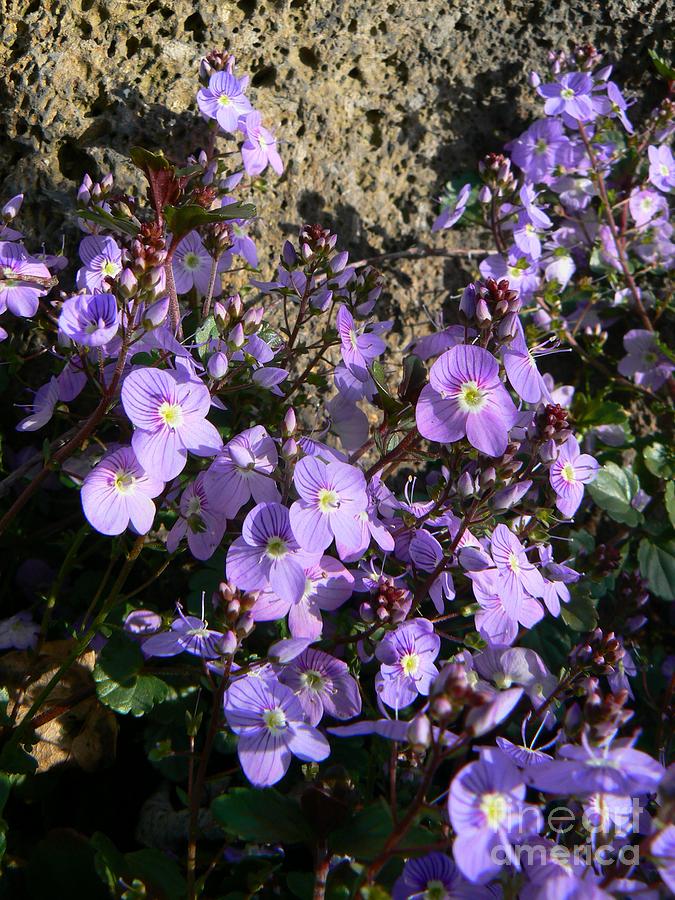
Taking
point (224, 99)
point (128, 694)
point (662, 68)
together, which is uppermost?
point (662, 68)

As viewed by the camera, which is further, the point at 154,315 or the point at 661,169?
the point at 661,169

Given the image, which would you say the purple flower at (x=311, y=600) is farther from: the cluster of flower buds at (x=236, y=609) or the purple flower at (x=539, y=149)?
the purple flower at (x=539, y=149)

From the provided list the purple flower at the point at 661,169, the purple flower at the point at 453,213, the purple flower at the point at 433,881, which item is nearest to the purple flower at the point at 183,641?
the purple flower at the point at 433,881

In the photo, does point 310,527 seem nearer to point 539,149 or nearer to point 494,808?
point 494,808

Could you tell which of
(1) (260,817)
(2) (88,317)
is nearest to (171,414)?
(2) (88,317)

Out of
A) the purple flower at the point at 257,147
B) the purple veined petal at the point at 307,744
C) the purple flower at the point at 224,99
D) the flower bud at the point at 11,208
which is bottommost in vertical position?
the purple veined petal at the point at 307,744

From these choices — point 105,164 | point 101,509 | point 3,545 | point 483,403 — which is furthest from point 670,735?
point 105,164

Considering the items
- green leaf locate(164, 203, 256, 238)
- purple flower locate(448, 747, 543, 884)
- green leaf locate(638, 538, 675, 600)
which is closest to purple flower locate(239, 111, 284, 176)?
green leaf locate(164, 203, 256, 238)
